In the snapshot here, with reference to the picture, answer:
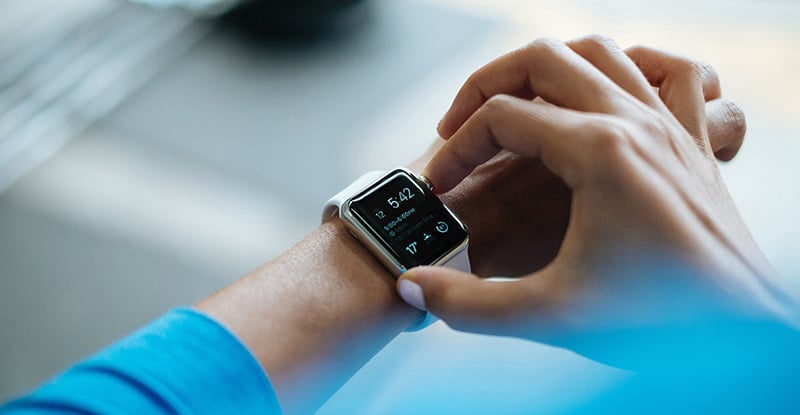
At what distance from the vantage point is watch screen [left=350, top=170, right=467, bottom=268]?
84 centimetres

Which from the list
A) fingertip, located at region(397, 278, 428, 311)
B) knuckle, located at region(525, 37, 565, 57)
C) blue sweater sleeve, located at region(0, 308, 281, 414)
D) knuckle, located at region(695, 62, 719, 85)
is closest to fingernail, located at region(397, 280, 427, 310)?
fingertip, located at region(397, 278, 428, 311)

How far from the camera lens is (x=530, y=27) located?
1.89 meters

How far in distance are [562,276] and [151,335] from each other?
0.40 metres

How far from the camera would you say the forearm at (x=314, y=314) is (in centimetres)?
77

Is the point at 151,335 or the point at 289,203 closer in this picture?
the point at 151,335

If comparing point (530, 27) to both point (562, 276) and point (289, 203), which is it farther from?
point (562, 276)

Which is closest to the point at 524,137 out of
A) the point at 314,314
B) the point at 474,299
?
the point at 474,299

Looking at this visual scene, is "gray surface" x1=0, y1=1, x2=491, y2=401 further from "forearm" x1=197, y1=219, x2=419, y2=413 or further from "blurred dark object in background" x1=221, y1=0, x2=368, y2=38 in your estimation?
"forearm" x1=197, y1=219, x2=419, y2=413

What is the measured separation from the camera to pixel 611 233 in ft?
2.15

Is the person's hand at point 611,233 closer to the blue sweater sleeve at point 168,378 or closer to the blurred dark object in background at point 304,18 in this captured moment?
the blue sweater sleeve at point 168,378

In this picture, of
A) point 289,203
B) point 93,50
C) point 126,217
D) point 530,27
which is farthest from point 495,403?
point 93,50

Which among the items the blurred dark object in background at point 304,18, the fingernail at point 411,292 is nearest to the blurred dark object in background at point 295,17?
the blurred dark object in background at point 304,18

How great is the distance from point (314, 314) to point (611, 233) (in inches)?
13.1

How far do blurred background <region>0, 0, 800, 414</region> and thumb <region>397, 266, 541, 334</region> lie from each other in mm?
384
